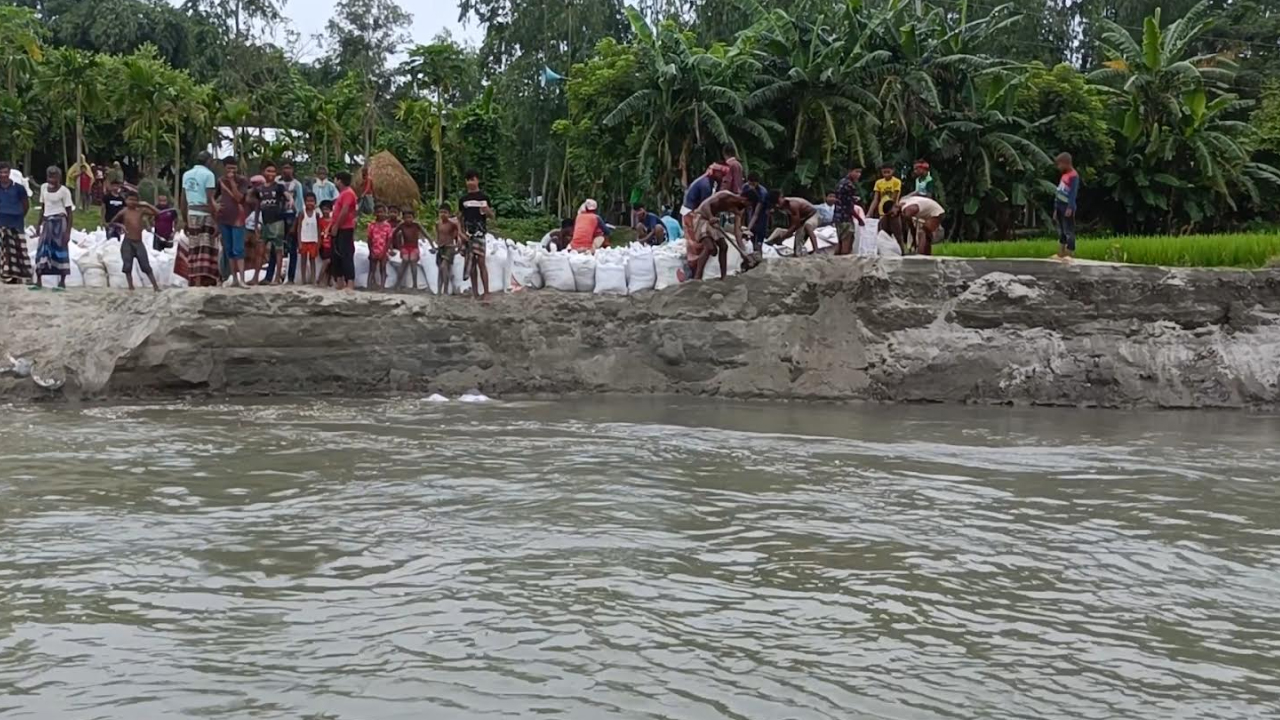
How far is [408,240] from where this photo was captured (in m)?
13.6

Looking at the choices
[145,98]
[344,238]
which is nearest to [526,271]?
[344,238]

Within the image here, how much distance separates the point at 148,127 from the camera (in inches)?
1225

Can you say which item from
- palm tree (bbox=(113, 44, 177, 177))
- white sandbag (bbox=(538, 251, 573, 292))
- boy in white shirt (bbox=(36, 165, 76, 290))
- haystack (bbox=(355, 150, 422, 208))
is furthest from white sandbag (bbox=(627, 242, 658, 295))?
palm tree (bbox=(113, 44, 177, 177))

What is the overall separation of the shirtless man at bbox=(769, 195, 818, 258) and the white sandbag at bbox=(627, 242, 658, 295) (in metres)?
1.55

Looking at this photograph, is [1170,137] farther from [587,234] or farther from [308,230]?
[308,230]

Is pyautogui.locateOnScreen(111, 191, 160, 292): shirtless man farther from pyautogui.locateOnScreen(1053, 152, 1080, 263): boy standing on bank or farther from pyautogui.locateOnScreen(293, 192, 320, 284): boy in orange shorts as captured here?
pyautogui.locateOnScreen(1053, 152, 1080, 263): boy standing on bank

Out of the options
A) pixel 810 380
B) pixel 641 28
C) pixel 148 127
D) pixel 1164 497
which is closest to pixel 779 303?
pixel 810 380

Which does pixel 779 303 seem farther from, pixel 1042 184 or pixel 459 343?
pixel 1042 184

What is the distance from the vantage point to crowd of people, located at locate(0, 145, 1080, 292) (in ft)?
41.4

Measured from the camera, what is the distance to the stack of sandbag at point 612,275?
13.7 metres

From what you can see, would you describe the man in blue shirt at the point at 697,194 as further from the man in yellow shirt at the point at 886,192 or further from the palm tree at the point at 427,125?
the palm tree at the point at 427,125

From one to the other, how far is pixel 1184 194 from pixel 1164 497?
18.6 metres

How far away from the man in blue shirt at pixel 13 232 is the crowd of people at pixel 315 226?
13 millimetres

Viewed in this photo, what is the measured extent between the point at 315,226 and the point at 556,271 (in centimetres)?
262
